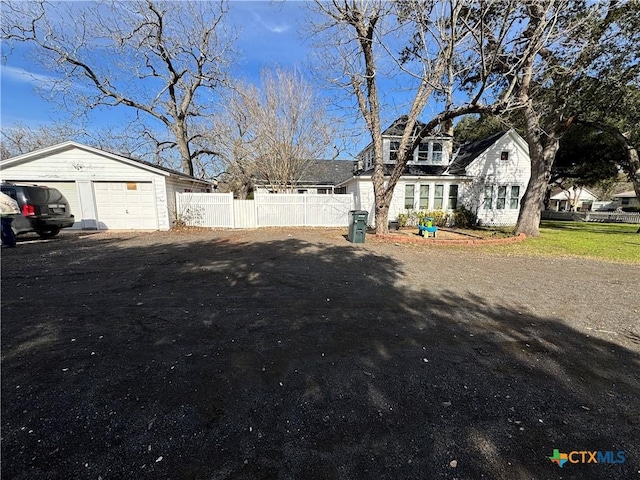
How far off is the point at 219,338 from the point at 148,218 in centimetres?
1231

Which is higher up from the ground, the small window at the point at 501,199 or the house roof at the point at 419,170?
the house roof at the point at 419,170

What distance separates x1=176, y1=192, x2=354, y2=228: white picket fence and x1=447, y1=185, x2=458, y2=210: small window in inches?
235

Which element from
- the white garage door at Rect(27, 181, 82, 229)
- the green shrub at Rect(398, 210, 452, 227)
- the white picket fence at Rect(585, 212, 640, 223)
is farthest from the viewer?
the white picket fence at Rect(585, 212, 640, 223)

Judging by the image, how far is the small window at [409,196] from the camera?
15.6 meters

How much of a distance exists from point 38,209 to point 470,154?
68.8 ft

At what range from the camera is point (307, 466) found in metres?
1.68

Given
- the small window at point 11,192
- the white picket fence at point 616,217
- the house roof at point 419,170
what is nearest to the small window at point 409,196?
the house roof at point 419,170

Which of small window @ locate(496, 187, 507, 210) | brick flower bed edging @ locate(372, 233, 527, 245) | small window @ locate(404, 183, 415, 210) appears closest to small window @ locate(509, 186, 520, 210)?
small window @ locate(496, 187, 507, 210)

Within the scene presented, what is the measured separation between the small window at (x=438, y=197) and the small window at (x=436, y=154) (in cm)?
192

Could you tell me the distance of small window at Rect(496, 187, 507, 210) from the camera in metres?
16.4

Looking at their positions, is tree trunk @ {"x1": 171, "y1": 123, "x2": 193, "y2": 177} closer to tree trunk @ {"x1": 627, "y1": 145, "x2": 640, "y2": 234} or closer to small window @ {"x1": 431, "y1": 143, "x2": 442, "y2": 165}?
small window @ {"x1": 431, "y1": 143, "x2": 442, "y2": 165}

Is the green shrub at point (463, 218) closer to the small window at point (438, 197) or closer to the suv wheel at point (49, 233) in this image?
the small window at point (438, 197)

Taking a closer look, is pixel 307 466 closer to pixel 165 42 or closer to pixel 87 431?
pixel 87 431

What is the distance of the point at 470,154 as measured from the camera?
17.0 m
